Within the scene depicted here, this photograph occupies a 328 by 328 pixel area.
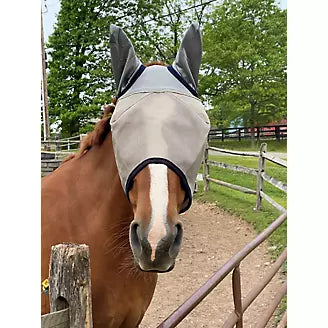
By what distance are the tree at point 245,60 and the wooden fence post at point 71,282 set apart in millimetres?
842

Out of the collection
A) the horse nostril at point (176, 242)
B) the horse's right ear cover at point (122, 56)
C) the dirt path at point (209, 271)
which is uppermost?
the horse's right ear cover at point (122, 56)

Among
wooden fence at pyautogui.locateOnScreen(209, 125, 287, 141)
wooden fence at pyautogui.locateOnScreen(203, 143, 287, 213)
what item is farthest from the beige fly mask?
wooden fence at pyautogui.locateOnScreen(203, 143, 287, 213)

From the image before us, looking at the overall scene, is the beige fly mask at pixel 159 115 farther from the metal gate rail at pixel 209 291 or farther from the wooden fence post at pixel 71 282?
the wooden fence post at pixel 71 282

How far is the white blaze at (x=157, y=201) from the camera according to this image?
1.76 feet

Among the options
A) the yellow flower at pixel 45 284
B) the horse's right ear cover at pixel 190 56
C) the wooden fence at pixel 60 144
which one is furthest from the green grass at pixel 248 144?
the yellow flower at pixel 45 284

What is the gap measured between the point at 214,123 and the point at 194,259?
0.81m

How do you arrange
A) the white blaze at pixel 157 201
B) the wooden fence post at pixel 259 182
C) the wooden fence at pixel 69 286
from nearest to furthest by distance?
the wooden fence at pixel 69 286
the white blaze at pixel 157 201
the wooden fence post at pixel 259 182

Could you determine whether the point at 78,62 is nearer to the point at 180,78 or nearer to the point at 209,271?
the point at 180,78

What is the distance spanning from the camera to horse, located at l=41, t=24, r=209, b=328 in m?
0.56

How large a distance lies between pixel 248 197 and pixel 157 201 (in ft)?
5.66

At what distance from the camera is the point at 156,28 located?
113cm

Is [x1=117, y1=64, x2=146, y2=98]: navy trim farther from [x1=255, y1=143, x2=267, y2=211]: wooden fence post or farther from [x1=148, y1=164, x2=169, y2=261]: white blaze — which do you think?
[x1=255, y1=143, x2=267, y2=211]: wooden fence post
